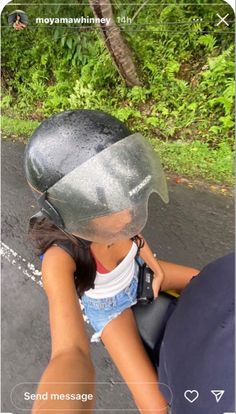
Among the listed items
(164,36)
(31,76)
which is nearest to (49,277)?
(164,36)

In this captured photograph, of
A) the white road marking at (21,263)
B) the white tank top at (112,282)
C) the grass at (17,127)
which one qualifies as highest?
the grass at (17,127)

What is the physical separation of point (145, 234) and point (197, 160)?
68 centimetres

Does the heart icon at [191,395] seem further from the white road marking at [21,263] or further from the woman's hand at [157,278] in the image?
the white road marking at [21,263]

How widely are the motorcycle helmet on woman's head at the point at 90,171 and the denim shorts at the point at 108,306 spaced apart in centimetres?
39

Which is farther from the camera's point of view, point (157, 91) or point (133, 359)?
point (157, 91)

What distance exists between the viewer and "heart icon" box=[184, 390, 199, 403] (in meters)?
0.74

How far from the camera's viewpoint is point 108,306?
1.24m

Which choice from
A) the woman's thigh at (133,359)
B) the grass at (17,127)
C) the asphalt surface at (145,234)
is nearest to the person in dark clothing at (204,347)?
the woman's thigh at (133,359)

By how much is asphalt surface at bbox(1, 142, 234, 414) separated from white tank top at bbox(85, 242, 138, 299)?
20.3 inches

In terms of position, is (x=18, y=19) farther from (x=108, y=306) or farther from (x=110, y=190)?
(x=108, y=306)

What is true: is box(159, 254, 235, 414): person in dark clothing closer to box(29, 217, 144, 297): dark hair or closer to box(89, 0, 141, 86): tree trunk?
box(29, 217, 144, 297): dark hair

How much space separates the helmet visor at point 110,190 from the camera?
0.84 m

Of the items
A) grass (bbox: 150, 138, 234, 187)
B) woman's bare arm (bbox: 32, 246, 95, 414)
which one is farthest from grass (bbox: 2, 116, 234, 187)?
woman's bare arm (bbox: 32, 246, 95, 414)

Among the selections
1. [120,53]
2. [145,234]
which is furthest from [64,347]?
[120,53]
